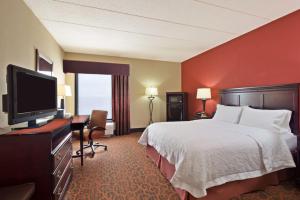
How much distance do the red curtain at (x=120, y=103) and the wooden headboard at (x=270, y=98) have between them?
116 inches

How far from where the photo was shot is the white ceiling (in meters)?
2.32

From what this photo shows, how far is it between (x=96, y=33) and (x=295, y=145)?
399 centimetres

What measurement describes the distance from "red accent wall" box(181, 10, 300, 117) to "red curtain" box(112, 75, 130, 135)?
233cm

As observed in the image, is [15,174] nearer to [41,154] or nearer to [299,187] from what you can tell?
[41,154]

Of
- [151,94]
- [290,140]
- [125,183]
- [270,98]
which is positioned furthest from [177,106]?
[125,183]

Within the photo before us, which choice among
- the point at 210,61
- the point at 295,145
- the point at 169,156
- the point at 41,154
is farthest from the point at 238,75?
the point at 41,154

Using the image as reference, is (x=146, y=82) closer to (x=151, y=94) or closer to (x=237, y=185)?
(x=151, y=94)

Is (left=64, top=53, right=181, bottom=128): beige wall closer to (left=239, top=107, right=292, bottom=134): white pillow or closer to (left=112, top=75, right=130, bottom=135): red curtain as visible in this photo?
(left=112, top=75, right=130, bottom=135): red curtain

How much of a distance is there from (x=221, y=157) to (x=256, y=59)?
7.85ft

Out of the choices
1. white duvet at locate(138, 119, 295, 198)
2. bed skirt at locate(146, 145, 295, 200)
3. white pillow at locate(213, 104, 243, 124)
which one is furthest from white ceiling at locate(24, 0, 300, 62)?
bed skirt at locate(146, 145, 295, 200)

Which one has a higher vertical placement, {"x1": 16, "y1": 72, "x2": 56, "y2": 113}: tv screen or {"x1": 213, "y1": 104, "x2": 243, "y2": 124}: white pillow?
{"x1": 16, "y1": 72, "x2": 56, "y2": 113}: tv screen

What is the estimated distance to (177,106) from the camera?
5371mm

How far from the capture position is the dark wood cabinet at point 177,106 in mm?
5316

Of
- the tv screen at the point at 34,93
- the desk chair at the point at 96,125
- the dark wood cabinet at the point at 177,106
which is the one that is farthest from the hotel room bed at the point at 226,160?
the dark wood cabinet at the point at 177,106
